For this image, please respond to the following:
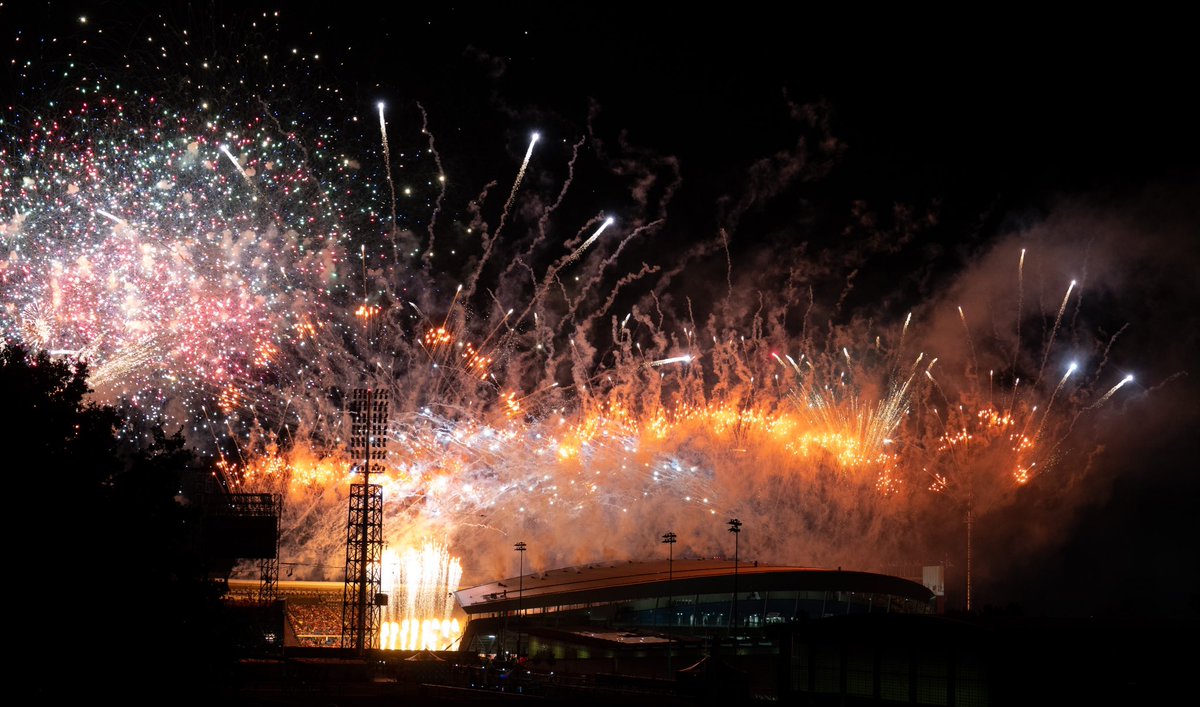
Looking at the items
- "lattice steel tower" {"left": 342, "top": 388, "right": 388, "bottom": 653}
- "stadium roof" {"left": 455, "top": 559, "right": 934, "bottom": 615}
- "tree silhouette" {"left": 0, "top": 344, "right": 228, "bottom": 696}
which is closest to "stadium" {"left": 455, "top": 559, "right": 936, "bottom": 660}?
"stadium roof" {"left": 455, "top": 559, "right": 934, "bottom": 615}

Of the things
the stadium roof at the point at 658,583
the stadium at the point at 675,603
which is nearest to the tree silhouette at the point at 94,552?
the stadium at the point at 675,603

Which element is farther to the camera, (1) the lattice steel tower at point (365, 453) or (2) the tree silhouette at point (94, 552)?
(1) the lattice steel tower at point (365, 453)

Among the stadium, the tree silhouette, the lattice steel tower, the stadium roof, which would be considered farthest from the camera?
the stadium roof

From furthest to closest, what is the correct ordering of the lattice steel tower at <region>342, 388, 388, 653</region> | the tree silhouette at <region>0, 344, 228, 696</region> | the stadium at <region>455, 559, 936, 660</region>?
the stadium at <region>455, 559, 936, 660</region>, the lattice steel tower at <region>342, 388, 388, 653</region>, the tree silhouette at <region>0, 344, 228, 696</region>

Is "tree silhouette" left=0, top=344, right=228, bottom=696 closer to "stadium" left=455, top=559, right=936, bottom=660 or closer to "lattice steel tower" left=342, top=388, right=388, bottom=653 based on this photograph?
"lattice steel tower" left=342, top=388, right=388, bottom=653

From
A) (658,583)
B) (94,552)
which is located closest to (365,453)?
(658,583)

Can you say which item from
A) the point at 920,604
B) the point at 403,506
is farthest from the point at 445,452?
the point at 920,604

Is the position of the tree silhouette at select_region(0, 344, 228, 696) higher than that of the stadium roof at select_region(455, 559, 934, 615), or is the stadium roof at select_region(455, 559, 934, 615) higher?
the tree silhouette at select_region(0, 344, 228, 696)

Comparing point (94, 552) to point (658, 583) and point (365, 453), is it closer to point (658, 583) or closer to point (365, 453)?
point (365, 453)

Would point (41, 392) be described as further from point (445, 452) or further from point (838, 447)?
point (838, 447)

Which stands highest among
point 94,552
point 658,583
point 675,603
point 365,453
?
point 365,453

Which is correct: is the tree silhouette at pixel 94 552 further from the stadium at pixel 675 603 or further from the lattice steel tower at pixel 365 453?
the stadium at pixel 675 603

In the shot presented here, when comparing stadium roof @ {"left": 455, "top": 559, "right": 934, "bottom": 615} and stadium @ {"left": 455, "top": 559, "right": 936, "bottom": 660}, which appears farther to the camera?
stadium roof @ {"left": 455, "top": 559, "right": 934, "bottom": 615}
